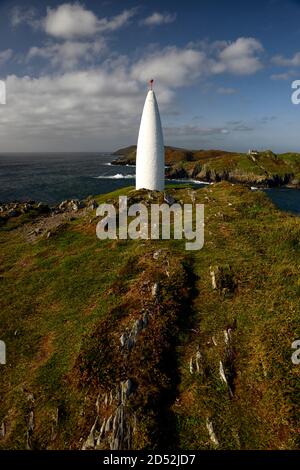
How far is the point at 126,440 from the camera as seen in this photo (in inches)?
352

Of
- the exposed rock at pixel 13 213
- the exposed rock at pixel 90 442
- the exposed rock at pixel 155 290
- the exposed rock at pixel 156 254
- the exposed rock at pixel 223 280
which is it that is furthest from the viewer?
the exposed rock at pixel 13 213

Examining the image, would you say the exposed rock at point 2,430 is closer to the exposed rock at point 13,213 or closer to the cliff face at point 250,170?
the exposed rock at point 13,213

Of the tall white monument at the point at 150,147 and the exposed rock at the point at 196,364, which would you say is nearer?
the exposed rock at the point at 196,364

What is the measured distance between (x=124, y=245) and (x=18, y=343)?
10015mm

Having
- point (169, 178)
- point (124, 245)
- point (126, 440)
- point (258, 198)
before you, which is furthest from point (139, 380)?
point (169, 178)

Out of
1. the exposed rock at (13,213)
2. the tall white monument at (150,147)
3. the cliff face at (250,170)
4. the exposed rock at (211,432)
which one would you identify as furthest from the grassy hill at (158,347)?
the cliff face at (250,170)

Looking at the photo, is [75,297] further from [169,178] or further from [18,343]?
[169,178]

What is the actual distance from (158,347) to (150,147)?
1169 inches

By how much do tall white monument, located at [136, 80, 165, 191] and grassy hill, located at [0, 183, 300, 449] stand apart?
752 inches

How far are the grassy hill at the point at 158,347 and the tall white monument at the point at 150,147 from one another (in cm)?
1910

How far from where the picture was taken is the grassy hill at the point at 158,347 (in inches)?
372

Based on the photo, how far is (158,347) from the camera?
11836mm

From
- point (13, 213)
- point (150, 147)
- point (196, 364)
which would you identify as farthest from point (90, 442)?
point (13, 213)

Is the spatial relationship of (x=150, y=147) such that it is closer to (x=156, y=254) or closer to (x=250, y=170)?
(x=156, y=254)
